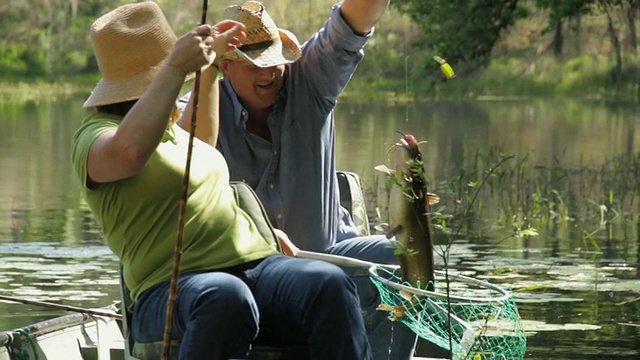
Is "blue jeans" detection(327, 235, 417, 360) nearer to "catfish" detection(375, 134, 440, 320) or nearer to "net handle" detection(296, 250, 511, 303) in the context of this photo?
"net handle" detection(296, 250, 511, 303)

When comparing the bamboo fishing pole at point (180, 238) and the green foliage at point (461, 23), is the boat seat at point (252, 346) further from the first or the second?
the green foliage at point (461, 23)

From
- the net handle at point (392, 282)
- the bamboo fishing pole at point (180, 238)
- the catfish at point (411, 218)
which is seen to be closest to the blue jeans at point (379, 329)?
the net handle at point (392, 282)

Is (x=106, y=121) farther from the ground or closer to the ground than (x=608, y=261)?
farther from the ground

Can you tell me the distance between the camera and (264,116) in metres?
5.32

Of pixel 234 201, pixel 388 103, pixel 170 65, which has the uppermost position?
pixel 170 65

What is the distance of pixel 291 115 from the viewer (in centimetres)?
526

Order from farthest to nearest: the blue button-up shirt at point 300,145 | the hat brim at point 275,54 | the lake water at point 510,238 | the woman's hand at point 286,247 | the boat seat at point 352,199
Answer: the lake water at point 510,238 → the boat seat at point 352,199 → the blue button-up shirt at point 300,145 → the hat brim at point 275,54 → the woman's hand at point 286,247

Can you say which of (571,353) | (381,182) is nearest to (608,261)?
(571,353)

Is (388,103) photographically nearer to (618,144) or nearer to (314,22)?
(314,22)

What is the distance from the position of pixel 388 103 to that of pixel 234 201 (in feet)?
114

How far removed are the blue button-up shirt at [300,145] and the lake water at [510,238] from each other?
0.51 meters

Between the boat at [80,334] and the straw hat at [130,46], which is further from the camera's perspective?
the boat at [80,334]

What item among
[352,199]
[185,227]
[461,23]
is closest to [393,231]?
[185,227]

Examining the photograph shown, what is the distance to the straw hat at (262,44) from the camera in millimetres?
5105
